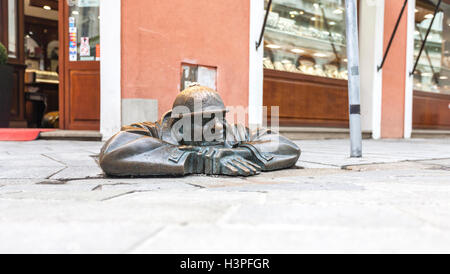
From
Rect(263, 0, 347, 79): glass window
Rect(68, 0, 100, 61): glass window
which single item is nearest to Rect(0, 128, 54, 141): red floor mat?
Rect(68, 0, 100, 61): glass window

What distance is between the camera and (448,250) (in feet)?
2.46

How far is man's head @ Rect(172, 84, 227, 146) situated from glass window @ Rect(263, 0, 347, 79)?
4224 mm

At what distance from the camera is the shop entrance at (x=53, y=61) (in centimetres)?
512

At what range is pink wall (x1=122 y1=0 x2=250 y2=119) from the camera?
4.88 metres

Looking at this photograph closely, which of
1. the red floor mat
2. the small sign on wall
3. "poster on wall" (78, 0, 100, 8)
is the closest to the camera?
the red floor mat

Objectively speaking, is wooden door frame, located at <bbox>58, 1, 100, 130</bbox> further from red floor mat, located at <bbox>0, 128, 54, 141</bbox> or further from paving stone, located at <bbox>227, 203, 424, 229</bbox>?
paving stone, located at <bbox>227, 203, 424, 229</bbox>

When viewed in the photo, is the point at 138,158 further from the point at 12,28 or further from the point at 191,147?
the point at 12,28

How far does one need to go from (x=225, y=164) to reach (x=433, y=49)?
31.1 ft

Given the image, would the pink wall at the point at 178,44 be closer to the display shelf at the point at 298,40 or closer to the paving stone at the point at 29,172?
the display shelf at the point at 298,40

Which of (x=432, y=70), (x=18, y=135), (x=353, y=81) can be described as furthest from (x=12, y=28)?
(x=432, y=70)

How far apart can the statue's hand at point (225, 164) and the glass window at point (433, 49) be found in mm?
8017

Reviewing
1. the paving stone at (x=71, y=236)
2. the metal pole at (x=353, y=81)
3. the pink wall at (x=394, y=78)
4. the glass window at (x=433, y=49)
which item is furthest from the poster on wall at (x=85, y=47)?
the glass window at (x=433, y=49)

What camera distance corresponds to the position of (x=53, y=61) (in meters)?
9.93

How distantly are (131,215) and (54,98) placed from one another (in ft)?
30.9
